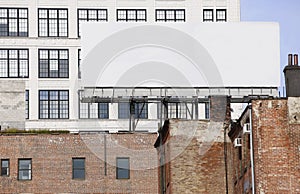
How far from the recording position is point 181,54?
73875 millimetres

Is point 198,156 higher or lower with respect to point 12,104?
lower

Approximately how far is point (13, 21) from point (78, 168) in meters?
28.6

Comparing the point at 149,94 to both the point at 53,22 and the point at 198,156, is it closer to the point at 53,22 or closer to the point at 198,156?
the point at 198,156

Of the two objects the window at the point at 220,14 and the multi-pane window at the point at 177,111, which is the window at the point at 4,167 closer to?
the multi-pane window at the point at 177,111

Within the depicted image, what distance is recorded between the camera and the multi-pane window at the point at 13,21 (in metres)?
103

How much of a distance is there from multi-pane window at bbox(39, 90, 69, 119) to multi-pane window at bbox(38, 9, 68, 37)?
6.07 meters

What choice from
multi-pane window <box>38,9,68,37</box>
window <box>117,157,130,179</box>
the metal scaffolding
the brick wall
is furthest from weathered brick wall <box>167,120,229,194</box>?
multi-pane window <box>38,9,68,37</box>

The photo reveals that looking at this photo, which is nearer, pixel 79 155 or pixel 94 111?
pixel 79 155

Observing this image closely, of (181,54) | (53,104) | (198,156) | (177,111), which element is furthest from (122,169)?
(198,156)

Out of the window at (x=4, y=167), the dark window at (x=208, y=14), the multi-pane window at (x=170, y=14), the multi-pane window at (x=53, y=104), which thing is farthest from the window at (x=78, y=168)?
the dark window at (x=208, y=14)

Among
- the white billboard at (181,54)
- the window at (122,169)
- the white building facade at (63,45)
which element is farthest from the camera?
the white building facade at (63,45)

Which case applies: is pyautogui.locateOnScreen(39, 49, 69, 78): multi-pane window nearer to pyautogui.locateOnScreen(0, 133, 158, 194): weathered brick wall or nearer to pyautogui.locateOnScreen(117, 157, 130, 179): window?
pyautogui.locateOnScreen(0, 133, 158, 194): weathered brick wall

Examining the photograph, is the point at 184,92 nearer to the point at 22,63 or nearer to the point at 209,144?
the point at 209,144

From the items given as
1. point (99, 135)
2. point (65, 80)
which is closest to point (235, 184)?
point (99, 135)
